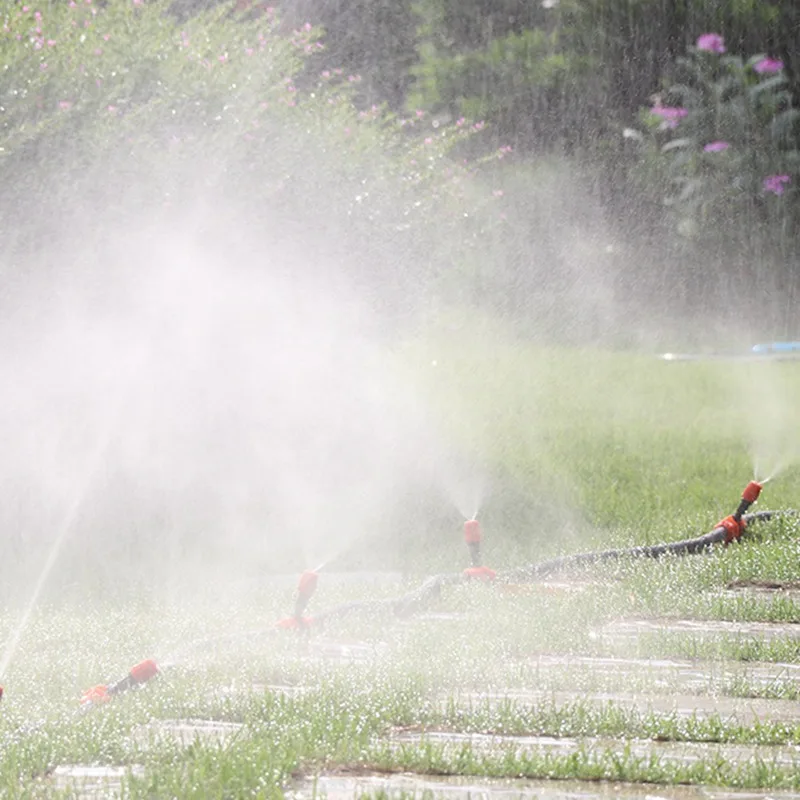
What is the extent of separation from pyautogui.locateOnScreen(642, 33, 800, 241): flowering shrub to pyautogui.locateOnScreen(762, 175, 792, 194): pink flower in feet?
0.04

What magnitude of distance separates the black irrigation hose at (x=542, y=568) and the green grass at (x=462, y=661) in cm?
7

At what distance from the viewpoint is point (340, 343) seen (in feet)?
26.4

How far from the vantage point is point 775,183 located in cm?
1808

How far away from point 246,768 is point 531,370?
35.3 ft

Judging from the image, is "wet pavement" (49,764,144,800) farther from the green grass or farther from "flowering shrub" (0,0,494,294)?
"flowering shrub" (0,0,494,294)

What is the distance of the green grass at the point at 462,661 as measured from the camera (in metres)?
3.18

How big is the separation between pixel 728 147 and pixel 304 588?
47.9 feet

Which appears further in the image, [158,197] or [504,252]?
[504,252]

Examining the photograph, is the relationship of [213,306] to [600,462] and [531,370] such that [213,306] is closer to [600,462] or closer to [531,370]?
[600,462]

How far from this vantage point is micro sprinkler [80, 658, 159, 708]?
3.88 meters

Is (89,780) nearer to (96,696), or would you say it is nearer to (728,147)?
(96,696)

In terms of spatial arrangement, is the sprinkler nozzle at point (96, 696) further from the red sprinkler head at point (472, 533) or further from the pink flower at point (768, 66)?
the pink flower at point (768, 66)

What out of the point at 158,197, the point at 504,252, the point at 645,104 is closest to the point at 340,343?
the point at 158,197

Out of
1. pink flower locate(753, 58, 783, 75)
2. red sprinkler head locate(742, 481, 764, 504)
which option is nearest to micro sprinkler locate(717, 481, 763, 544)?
red sprinkler head locate(742, 481, 764, 504)
